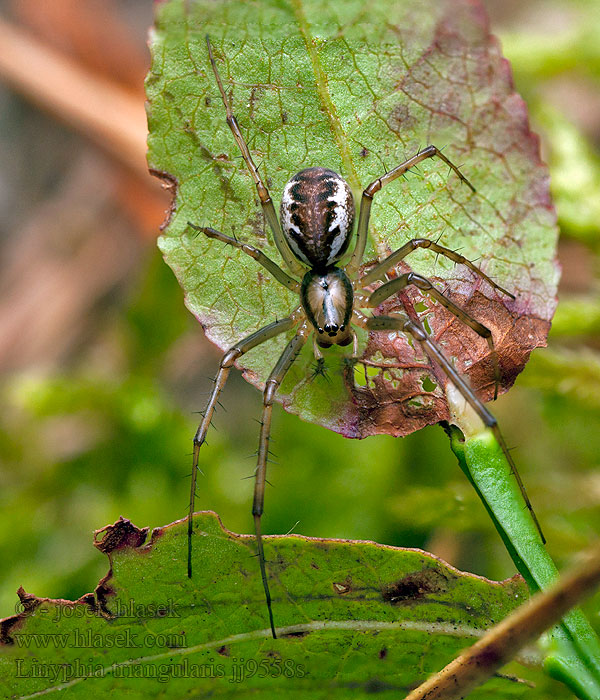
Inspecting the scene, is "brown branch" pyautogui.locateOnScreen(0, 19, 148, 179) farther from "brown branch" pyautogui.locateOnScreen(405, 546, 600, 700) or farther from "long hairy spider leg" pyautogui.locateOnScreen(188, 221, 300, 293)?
"brown branch" pyautogui.locateOnScreen(405, 546, 600, 700)

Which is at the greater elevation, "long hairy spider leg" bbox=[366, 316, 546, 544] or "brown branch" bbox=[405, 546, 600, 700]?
"long hairy spider leg" bbox=[366, 316, 546, 544]

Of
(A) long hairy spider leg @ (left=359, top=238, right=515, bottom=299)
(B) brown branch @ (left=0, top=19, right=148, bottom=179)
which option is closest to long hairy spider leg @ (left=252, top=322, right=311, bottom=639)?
(A) long hairy spider leg @ (left=359, top=238, right=515, bottom=299)

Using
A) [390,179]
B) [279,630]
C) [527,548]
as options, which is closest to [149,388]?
[390,179]

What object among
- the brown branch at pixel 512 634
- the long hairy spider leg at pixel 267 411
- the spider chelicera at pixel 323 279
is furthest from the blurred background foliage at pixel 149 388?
the brown branch at pixel 512 634

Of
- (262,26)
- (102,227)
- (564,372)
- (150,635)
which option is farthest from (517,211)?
(102,227)

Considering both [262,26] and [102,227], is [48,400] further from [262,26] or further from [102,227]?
[262,26]

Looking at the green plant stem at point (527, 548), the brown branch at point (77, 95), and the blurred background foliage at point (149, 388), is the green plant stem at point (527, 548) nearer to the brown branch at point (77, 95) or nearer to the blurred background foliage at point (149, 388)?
the blurred background foliage at point (149, 388)

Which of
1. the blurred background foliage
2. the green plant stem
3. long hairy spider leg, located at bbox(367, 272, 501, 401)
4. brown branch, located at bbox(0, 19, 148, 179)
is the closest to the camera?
the green plant stem
